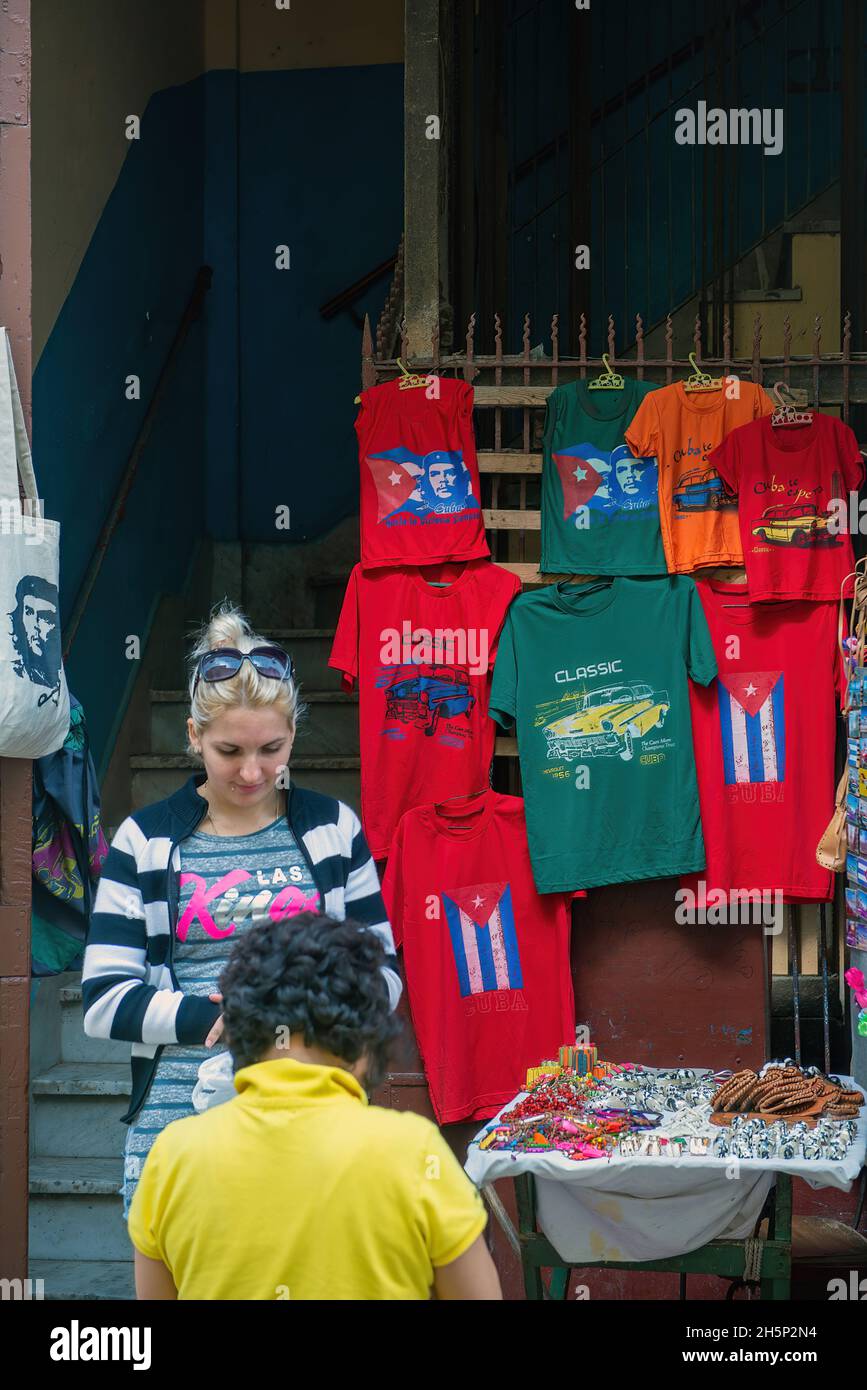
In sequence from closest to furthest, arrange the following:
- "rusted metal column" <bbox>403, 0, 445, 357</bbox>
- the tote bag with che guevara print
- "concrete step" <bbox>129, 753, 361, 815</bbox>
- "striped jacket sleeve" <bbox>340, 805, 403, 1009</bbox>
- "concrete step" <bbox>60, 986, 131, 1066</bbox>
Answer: "striped jacket sleeve" <bbox>340, 805, 403, 1009</bbox>
the tote bag with che guevara print
"rusted metal column" <bbox>403, 0, 445, 357</bbox>
"concrete step" <bbox>60, 986, 131, 1066</bbox>
"concrete step" <bbox>129, 753, 361, 815</bbox>

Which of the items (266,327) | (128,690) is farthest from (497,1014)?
(266,327)

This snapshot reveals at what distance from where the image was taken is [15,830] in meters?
3.74

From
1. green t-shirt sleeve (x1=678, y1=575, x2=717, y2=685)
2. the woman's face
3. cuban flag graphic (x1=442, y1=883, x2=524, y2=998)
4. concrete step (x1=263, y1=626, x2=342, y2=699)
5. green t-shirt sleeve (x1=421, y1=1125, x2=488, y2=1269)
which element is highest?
concrete step (x1=263, y1=626, x2=342, y2=699)

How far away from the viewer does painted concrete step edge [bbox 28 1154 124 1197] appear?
527 cm

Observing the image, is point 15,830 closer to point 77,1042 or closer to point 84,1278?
point 84,1278

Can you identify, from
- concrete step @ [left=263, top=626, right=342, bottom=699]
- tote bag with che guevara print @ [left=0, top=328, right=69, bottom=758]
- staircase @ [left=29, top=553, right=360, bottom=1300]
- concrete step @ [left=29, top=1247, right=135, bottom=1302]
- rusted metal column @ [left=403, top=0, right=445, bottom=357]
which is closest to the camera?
tote bag with che guevara print @ [left=0, top=328, right=69, bottom=758]

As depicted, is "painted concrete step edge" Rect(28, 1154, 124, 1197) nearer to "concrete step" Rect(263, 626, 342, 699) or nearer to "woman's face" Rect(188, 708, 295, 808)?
"woman's face" Rect(188, 708, 295, 808)

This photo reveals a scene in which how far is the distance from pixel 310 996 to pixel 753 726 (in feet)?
12.1

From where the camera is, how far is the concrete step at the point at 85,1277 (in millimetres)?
4949

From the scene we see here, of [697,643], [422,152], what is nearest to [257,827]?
[697,643]

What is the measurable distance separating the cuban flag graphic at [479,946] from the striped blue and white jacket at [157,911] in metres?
2.38

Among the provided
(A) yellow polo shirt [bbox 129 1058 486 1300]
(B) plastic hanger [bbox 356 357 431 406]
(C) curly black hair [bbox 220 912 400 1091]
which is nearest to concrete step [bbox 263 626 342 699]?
(B) plastic hanger [bbox 356 357 431 406]

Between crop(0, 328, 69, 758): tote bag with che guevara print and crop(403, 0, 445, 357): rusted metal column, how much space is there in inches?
96.2
